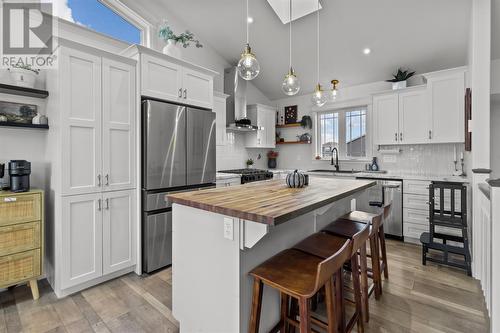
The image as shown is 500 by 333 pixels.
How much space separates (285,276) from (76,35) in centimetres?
339

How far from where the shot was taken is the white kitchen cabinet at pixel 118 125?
8.29 feet

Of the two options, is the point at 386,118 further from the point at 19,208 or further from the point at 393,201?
the point at 19,208

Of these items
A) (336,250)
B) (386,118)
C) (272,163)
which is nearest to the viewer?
(336,250)

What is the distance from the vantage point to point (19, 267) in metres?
2.17

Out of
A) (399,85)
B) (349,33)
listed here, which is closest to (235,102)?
(349,33)

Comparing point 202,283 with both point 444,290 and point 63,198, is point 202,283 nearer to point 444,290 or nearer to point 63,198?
point 63,198

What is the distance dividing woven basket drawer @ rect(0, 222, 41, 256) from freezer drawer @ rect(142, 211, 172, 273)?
0.91 meters

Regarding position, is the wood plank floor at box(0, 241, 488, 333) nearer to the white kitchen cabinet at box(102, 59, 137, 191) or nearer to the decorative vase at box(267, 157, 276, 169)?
the white kitchen cabinet at box(102, 59, 137, 191)

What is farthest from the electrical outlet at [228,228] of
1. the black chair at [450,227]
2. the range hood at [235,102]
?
the range hood at [235,102]

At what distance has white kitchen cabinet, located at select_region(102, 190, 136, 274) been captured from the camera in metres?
2.53

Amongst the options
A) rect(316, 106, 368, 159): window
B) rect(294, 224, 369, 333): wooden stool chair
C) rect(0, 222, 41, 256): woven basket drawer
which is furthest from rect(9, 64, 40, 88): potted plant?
rect(316, 106, 368, 159): window

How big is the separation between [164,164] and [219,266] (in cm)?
165

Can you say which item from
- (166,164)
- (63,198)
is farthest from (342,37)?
(63,198)

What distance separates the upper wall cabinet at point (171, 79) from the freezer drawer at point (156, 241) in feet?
4.54
